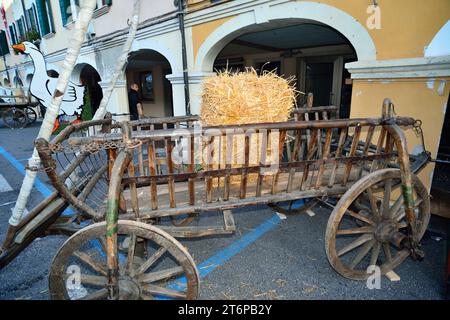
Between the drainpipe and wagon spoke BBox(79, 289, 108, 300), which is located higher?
the drainpipe

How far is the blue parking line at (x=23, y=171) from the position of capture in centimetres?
478

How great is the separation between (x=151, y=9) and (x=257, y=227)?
5.99 m

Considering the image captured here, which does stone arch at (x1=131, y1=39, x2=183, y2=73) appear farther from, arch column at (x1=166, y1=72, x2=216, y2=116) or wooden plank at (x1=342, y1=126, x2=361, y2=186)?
wooden plank at (x1=342, y1=126, x2=361, y2=186)

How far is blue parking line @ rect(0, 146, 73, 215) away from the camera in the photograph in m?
4.78

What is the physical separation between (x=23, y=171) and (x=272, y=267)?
6285 millimetres

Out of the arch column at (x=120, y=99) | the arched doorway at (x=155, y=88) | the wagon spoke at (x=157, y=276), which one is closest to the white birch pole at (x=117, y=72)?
the wagon spoke at (x=157, y=276)

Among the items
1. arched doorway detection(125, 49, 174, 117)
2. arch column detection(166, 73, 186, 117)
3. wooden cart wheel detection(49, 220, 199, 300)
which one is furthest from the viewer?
arched doorway detection(125, 49, 174, 117)

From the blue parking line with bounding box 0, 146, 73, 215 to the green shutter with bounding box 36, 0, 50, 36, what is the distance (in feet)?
20.7

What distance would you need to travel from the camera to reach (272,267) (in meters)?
2.81

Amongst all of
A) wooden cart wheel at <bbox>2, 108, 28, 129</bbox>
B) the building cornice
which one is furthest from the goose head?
wooden cart wheel at <bbox>2, 108, 28, 129</bbox>

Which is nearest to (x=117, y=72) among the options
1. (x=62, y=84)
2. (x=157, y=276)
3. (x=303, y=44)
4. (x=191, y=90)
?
(x=62, y=84)

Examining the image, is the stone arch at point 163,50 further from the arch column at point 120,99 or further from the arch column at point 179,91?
the arch column at point 120,99

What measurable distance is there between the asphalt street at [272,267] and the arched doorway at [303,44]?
229 cm
